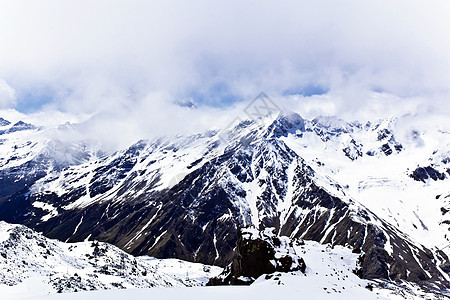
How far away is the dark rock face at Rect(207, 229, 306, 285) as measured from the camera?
45406 millimetres

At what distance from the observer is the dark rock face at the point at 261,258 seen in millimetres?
45406

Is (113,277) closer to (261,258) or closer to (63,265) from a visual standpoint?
(63,265)

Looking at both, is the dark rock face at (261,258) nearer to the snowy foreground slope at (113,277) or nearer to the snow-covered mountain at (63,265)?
the snowy foreground slope at (113,277)

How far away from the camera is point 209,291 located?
2391 cm

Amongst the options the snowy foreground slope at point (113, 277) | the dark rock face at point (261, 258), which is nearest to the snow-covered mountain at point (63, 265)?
the snowy foreground slope at point (113, 277)

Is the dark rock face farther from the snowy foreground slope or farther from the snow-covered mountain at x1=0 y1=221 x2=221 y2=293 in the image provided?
the snow-covered mountain at x1=0 y1=221 x2=221 y2=293

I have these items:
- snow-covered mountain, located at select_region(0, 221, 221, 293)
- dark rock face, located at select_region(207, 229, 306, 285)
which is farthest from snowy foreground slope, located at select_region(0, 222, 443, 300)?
dark rock face, located at select_region(207, 229, 306, 285)

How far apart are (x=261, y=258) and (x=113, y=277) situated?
33.9m

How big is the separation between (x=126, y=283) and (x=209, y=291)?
148 feet

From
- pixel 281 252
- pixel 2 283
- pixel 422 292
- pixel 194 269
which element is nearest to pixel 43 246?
pixel 2 283

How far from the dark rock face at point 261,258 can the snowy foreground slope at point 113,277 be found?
8.65 ft

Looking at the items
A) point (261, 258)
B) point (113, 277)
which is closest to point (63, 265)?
point (113, 277)

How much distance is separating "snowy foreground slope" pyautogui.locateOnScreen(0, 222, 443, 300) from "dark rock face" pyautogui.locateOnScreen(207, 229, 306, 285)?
2.64 metres

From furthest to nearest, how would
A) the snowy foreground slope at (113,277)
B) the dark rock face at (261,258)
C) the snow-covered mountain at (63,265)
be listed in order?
the snow-covered mountain at (63,265) → the dark rock face at (261,258) → the snowy foreground slope at (113,277)
